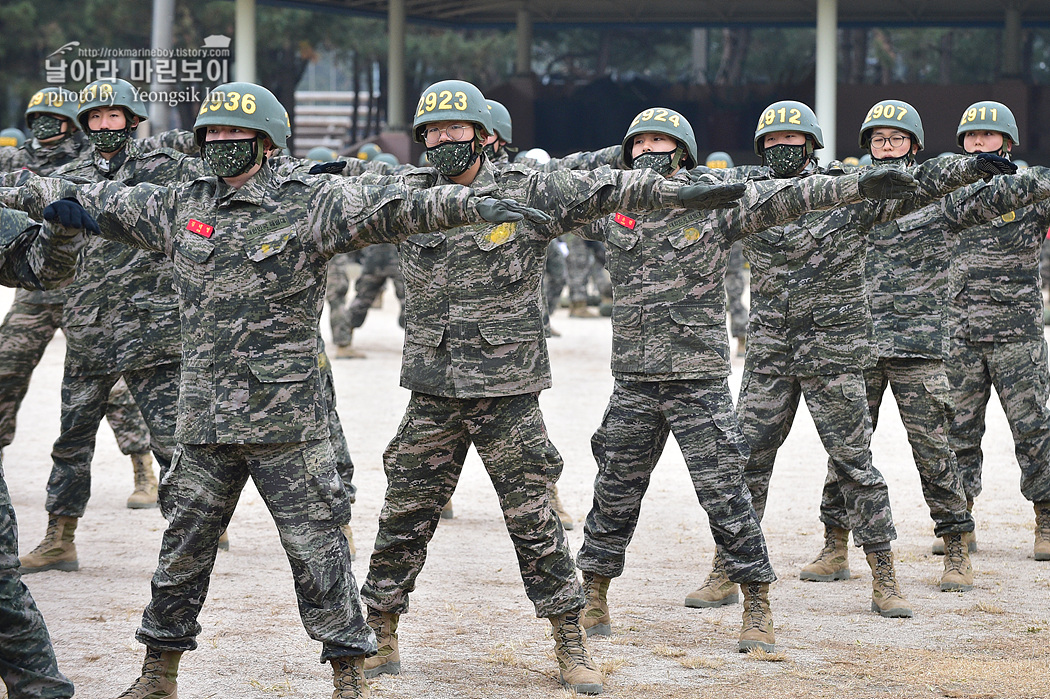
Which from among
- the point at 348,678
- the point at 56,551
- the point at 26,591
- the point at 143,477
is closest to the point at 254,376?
the point at 26,591

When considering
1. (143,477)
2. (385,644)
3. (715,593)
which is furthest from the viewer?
(143,477)

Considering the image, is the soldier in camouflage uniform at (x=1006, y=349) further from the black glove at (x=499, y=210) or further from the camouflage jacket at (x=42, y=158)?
the camouflage jacket at (x=42, y=158)

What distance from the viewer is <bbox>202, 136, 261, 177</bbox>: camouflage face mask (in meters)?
5.08

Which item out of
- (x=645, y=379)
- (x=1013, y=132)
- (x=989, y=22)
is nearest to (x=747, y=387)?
(x=645, y=379)

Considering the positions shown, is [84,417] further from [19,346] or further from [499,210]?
[499,210]

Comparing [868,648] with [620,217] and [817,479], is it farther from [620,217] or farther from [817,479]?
[817,479]

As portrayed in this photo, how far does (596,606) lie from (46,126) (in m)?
4.90

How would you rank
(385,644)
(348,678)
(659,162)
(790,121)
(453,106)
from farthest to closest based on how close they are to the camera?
(790,121) → (659,162) → (385,644) → (453,106) → (348,678)

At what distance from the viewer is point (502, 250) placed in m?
5.55

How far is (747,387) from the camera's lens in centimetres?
685

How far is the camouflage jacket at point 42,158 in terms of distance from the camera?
807 cm

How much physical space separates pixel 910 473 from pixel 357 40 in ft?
Result: 106

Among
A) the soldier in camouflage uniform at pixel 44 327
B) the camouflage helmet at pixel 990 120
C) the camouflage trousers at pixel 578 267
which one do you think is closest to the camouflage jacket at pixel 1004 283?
the camouflage helmet at pixel 990 120

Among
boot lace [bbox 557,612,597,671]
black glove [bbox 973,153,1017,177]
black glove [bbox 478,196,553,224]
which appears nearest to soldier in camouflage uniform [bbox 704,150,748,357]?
black glove [bbox 973,153,1017,177]
